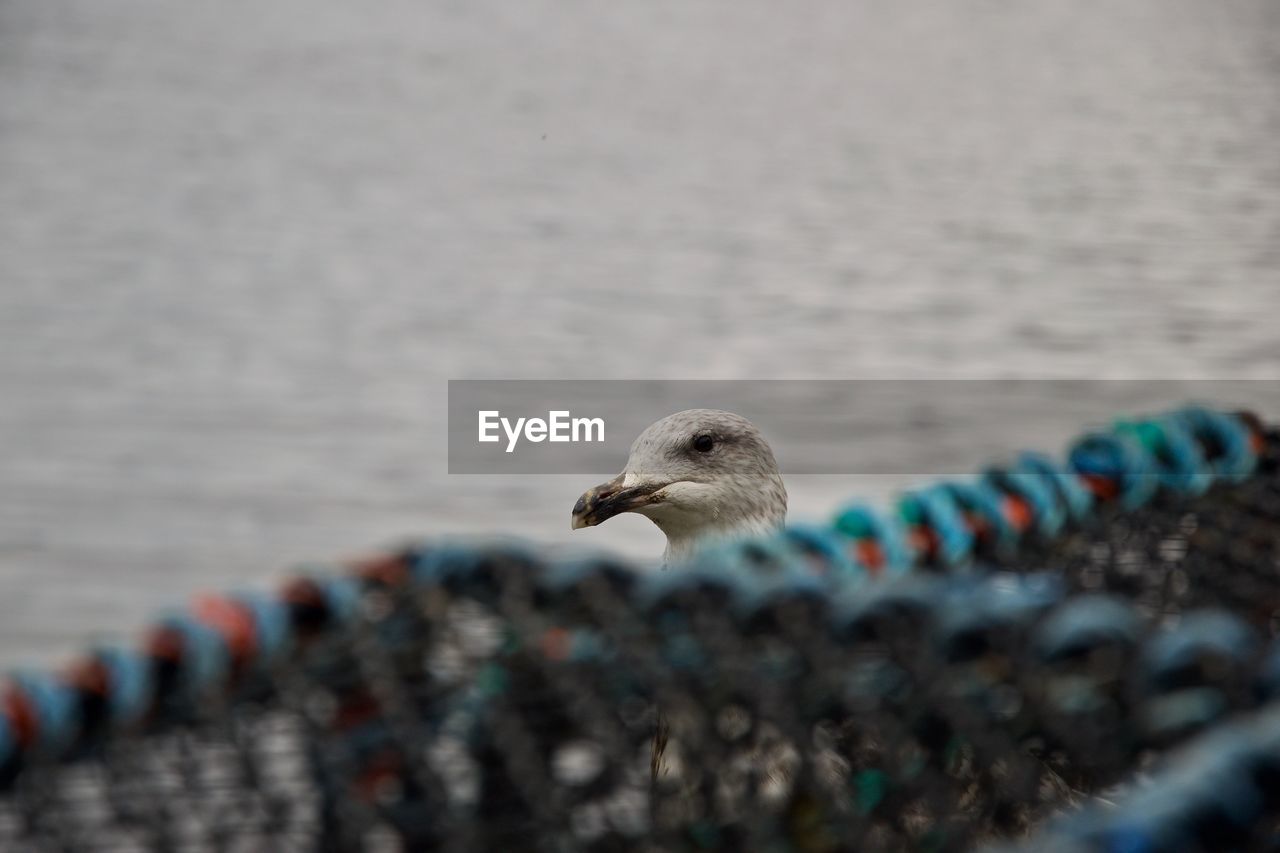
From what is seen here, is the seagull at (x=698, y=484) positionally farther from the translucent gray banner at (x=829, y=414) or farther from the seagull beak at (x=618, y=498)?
the translucent gray banner at (x=829, y=414)

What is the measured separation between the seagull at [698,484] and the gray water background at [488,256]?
3.69 feet

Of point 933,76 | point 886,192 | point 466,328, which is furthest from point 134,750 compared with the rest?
point 933,76

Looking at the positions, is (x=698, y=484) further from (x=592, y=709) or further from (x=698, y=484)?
(x=592, y=709)

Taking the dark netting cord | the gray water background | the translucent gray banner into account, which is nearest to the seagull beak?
the dark netting cord

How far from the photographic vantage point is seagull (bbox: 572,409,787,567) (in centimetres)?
195

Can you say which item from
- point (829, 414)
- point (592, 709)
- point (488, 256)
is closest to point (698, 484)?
point (592, 709)

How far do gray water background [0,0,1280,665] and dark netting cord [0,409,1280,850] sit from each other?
1.76 meters

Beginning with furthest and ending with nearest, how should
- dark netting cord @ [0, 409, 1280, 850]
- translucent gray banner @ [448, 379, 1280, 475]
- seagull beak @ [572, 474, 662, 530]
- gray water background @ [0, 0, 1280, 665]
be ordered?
1. translucent gray banner @ [448, 379, 1280, 475]
2. gray water background @ [0, 0, 1280, 665]
3. seagull beak @ [572, 474, 662, 530]
4. dark netting cord @ [0, 409, 1280, 850]

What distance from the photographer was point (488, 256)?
6145mm

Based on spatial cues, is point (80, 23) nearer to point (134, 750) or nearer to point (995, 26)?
point (995, 26)

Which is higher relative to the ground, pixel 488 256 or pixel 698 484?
pixel 488 256

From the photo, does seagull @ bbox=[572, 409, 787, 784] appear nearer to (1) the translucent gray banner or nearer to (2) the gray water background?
(2) the gray water background

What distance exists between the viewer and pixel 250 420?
4082 mm

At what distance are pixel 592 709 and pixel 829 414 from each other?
3.29m
